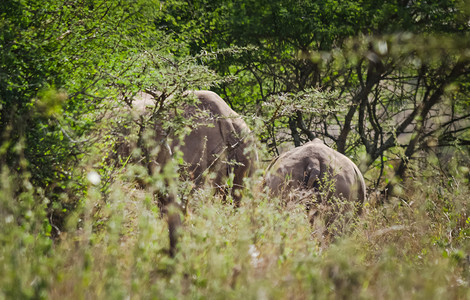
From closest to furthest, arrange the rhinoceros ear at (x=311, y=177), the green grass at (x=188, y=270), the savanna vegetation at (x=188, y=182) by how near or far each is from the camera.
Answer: the green grass at (x=188, y=270) → the savanna vegetation at (x=188, y=182) → the rhinoceros ear at (x=311, y=177)

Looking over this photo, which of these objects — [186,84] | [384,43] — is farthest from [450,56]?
[186,84]

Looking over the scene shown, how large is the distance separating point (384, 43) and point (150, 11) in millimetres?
5430

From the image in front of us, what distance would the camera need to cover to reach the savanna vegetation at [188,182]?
258 centimetres

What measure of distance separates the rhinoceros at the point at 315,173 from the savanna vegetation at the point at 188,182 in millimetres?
502

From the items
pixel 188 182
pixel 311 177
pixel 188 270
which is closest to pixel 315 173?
pixel 311 177

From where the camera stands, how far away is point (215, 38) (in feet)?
36.9

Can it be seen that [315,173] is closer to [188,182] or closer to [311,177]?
[311,177]

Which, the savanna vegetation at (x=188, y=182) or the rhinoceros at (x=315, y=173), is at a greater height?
the savanna vegetation at (x=188, y=182)

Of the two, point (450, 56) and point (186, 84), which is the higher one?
point (186, 84)

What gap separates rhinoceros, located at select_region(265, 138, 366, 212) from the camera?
244 inches

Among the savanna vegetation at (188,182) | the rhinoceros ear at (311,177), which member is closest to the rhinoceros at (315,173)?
the rhinoceros ear at (311,177)

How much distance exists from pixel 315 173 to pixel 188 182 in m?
2.72

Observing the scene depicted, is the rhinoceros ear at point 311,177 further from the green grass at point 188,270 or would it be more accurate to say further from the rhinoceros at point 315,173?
the green grass at point 188,270

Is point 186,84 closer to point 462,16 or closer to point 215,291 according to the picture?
point 215,291
